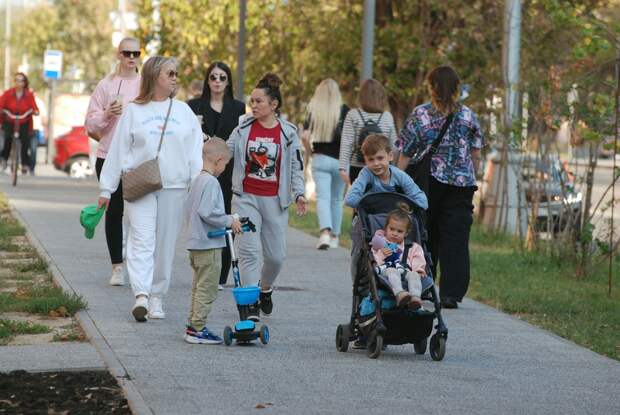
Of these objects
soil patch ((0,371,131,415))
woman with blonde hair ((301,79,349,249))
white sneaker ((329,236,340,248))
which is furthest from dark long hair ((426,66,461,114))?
white sneaker ((329,236,340,248))

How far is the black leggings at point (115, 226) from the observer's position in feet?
39.1

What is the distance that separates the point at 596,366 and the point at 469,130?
10.0 feet

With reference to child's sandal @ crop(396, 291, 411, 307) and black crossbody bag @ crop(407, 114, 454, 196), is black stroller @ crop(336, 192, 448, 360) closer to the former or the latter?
child's sandal @ crop(396, 291, 411, 307)

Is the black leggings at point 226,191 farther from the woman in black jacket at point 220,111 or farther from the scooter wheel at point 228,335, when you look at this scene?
the scooter wheel at point 228,335

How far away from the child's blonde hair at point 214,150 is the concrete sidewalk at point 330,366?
1.13 metres

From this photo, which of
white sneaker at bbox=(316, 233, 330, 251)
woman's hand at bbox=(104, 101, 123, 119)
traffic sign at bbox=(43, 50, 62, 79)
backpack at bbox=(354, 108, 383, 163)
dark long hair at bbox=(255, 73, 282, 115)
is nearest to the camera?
dark long hair at bbox=(255, 73, 282, 115)

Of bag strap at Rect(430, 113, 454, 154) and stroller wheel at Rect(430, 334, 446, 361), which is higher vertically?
bag strap at Rect(430, 113, 454, 154)

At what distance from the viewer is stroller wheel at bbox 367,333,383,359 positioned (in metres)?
8.82

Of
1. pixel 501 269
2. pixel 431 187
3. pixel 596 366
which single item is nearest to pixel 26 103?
pixel 501 269

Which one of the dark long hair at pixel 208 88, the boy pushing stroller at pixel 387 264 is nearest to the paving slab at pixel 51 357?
the boy pushing stroller at pixel 387 264

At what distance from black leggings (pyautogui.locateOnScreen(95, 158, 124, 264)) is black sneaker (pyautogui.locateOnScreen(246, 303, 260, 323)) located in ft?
7.55

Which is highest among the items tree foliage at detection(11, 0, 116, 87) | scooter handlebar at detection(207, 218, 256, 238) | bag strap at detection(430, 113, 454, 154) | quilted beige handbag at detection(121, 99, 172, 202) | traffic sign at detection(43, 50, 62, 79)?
tree foliage at detection(11, 0, 116, 87)

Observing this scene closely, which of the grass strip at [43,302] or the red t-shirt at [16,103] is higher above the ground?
the red t-shirt at [16,103]

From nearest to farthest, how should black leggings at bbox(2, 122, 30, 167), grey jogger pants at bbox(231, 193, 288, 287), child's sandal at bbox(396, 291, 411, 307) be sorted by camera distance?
child's sandal at bbox(396, 291, 411, 307), grey jogger pants at bbox(231, 193, 288, 287), black leggings at bbox(2, 122, 30, 167)
